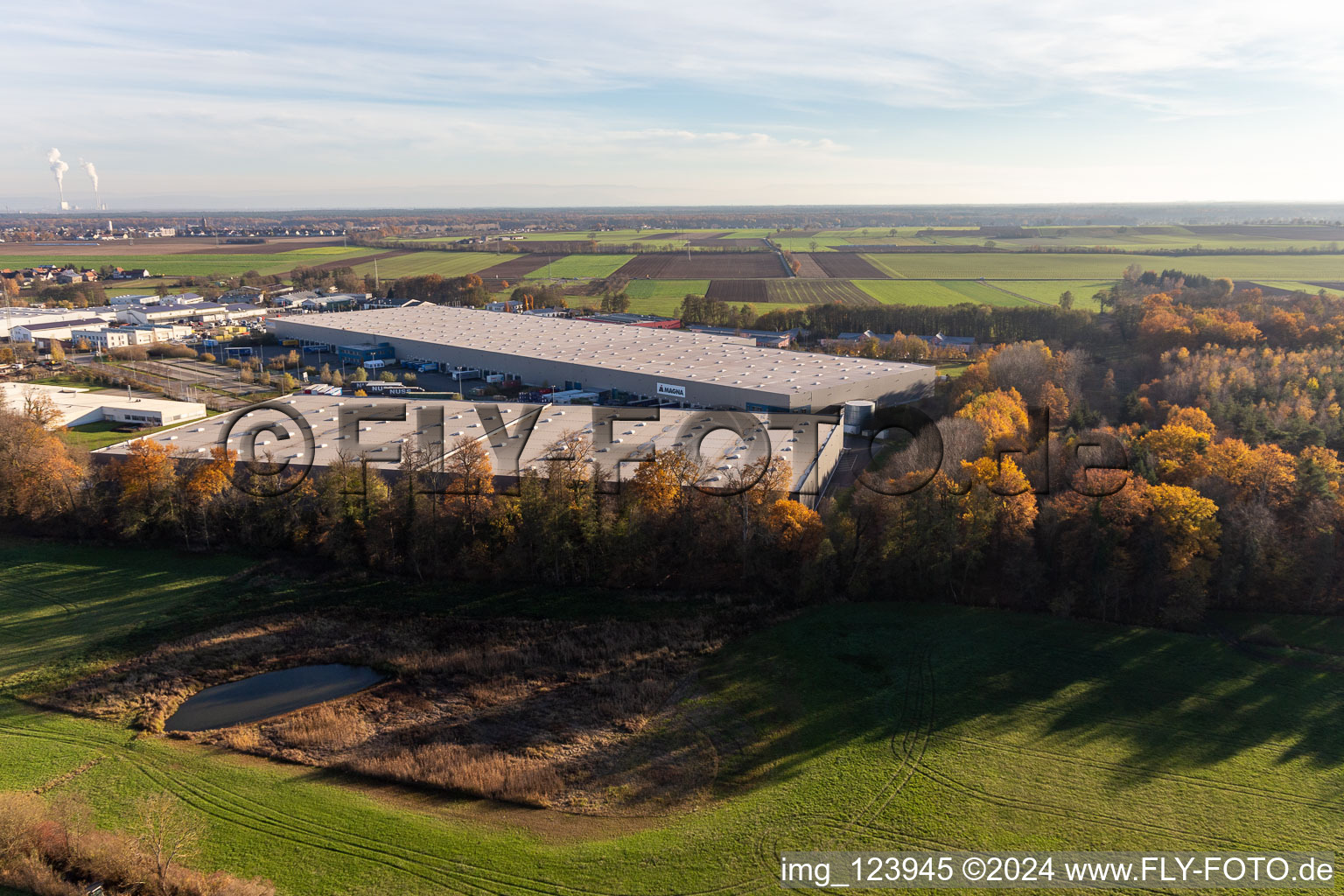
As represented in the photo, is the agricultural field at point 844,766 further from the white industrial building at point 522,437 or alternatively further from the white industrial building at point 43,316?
the white industrial building at point 43,316

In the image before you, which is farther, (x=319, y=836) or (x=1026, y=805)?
(x=1026, y=805)

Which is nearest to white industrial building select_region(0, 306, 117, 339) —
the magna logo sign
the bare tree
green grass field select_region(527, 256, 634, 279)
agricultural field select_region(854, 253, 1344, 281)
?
green grass field select_region(527, 256, 634, 279)

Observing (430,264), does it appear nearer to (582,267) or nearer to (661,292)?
(582,267)

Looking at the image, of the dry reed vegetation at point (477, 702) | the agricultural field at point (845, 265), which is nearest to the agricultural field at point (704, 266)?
the agricultural field at point (845, 265)

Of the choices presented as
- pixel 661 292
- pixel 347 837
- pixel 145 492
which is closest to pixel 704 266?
pixel 661 292

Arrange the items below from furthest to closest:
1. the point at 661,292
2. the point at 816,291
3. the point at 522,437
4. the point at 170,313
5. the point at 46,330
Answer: the point at 661,292
the point at 816,291
the point at 170,313
the point at 46,330
the point at 522,437

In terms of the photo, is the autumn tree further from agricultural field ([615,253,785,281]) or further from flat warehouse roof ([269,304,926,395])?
agricultural field ([615,253,785,281])

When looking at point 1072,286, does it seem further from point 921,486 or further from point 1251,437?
point 921,486
